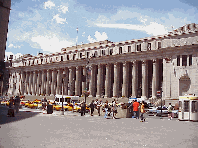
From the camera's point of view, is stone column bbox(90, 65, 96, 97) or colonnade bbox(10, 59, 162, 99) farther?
stone column bbox(90, 65, 96, 97)

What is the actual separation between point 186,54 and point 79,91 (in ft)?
122

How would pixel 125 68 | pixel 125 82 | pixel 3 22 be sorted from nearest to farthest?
pixel 3 22
pixel 125 82
pixel 125 68

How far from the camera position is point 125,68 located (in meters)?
72.4

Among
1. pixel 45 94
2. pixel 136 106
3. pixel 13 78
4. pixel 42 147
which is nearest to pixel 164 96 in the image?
pixel 136 106

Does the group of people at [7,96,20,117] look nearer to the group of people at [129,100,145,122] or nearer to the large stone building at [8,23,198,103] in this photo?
the large stone building at [8,23,198,103]

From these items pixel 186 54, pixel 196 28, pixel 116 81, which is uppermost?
pixel 196 28

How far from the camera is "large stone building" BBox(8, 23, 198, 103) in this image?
61719 mm

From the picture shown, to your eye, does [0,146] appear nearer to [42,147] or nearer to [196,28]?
[42,147]

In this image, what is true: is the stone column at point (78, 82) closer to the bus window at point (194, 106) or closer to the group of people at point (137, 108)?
the group of people at point (137, 108)

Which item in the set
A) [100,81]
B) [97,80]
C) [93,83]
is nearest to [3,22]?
[100,81]

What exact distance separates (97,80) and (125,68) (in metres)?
11.2

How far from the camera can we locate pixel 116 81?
243 feet

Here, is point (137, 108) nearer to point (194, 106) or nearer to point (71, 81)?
point (194, 106)

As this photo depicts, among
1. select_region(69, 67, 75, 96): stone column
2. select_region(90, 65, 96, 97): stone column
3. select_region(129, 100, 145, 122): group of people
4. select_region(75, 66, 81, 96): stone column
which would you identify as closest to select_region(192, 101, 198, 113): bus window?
select_region(129, 100, 145, 122): group of people
